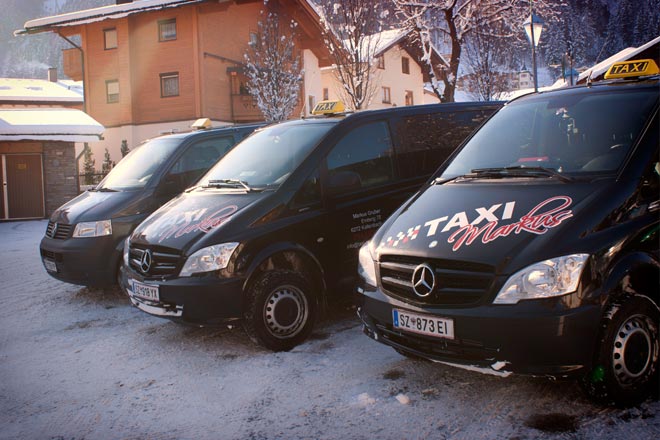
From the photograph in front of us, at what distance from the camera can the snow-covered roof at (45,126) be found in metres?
18.3

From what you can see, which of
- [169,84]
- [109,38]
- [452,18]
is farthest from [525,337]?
[109,38]

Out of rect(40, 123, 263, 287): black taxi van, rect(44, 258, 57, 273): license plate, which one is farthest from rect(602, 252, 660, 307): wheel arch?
rect(44, 258, 57, 273): license plate

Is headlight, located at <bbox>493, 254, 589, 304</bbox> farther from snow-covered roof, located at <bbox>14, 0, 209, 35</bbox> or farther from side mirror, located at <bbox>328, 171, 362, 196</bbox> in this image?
snow-covered roof, located at <bbox>14, 0, 209, 35</bbox>

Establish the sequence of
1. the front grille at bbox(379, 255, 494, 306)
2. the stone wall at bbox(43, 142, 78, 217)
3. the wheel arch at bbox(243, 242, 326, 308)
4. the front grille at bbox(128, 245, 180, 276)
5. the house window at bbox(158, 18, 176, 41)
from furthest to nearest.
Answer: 1. the house window at bbox(158, 18, 176, 41)
2. the stone wall at bbox(43, 142, 78, 217)
3. the front grille at bbox(128, 245, 180, 276)
4. the wheel arch at bbox(243, 242, 326, 308)
5. the front grille at bbox(379, 255, 494, 306)

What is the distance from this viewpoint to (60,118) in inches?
798

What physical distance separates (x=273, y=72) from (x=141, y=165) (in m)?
20.1

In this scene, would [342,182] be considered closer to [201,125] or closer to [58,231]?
[201,125]

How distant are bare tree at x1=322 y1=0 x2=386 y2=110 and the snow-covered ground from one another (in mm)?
15664

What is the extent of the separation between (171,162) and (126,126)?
23.8m

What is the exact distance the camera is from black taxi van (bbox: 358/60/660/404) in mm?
3219

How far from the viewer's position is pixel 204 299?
479 cm

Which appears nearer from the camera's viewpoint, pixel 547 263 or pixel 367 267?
pixel 547 263

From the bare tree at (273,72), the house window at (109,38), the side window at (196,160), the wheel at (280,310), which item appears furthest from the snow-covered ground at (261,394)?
the house window at (109,38)

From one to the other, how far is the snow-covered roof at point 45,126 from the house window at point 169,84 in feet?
26.9
